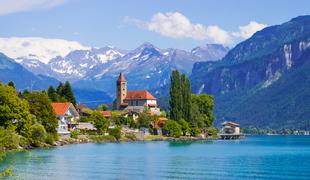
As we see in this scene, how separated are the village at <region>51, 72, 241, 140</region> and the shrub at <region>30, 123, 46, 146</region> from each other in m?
23.0

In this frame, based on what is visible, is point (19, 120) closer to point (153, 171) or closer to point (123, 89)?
point (153, 171)

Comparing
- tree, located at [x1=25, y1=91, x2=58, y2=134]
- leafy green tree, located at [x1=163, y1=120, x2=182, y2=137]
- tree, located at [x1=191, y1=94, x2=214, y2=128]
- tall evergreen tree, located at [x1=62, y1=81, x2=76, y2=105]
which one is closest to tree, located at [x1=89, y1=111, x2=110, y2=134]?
tall evergreen tree, located at [x1=62, y1=81, x2=76, y2=105]

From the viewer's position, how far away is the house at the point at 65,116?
429ft

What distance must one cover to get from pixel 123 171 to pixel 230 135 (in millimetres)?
124589

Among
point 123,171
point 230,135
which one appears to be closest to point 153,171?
point 123,171

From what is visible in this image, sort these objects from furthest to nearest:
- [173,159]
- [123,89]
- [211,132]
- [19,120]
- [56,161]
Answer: [123,89] → [211,132] → [19,120] → [173,159] → [56,161]

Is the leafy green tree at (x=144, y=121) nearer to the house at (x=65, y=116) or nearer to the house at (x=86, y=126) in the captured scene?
the house at (x=86, y=126)

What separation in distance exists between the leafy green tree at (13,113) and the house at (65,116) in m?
29.8

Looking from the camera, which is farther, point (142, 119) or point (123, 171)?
point (142, 119)

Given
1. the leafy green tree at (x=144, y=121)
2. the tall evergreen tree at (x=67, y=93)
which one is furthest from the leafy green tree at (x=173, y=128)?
the tall evergreen tree at (x=67, y=93)

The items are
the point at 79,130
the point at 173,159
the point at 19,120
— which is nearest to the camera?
the point at 173,159

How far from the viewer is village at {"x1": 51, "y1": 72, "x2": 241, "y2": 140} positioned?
5335 inches

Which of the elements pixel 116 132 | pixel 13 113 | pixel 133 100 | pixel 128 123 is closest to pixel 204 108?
pixel 128 123

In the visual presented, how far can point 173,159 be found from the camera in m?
83.9
